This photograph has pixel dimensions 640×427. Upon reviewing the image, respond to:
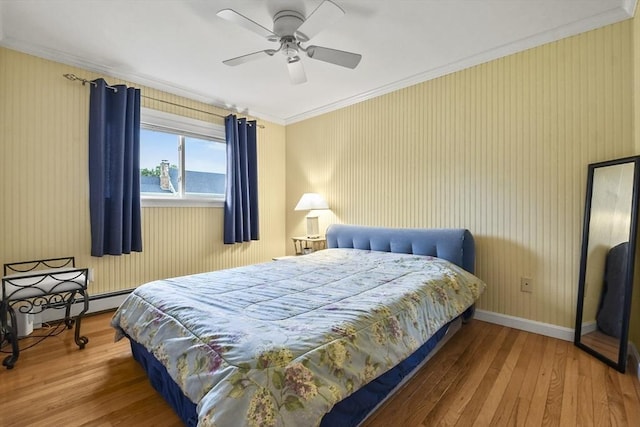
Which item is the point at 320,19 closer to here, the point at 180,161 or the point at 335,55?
the point at 335,55

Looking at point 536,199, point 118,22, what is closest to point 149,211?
point 118,22

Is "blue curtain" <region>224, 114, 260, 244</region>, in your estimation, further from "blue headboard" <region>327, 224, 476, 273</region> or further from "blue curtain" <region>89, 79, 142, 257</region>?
"blue headboard" <region>327, 224, 476, 273</region>

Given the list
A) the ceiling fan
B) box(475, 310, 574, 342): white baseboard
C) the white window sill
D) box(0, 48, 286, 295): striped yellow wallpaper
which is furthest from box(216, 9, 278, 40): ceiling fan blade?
box(475, 310, 574, 342): white baseboard

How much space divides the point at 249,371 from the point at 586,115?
280cm

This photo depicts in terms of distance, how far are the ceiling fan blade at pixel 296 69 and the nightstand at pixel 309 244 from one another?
6.28ft

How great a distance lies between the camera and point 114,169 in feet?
9.20

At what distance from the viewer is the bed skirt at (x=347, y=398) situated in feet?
3.96

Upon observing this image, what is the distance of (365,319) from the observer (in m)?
1.38

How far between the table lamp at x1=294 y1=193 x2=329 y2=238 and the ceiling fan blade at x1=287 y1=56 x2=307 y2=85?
5.04 ft

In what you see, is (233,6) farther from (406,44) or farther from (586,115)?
(586,115)

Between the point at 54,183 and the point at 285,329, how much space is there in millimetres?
2733

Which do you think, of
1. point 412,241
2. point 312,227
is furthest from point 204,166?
point 412,241

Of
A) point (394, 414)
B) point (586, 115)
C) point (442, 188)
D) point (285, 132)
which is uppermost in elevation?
point (285, 132)

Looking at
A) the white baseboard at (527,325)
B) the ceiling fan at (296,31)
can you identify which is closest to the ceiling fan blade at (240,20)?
the ceiling fan at (296,31)
